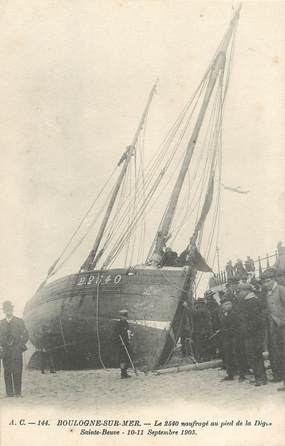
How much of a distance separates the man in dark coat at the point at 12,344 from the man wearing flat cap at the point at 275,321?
174 inches

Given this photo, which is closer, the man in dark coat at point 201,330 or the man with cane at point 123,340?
the man with cane at point 123,340

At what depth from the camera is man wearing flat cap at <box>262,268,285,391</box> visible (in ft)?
27.1

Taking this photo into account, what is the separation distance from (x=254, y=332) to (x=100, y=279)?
5.93 meters

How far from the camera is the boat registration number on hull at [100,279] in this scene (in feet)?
44.0

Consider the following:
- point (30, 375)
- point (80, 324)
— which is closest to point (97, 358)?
point (80, 324)

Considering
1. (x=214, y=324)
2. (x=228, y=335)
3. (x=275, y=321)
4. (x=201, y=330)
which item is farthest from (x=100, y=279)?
(x=275, y=321)

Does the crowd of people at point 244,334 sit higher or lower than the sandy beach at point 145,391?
higher

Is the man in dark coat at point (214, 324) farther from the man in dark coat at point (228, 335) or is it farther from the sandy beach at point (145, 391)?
the man in dark coat at point (228, 335)

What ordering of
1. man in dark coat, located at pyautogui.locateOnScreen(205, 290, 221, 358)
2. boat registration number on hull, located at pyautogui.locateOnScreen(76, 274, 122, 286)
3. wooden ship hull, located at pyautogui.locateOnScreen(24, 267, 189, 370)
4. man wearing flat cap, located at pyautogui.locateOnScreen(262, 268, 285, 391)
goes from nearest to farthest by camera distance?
man wearing flat cap, located at pyautogui.locateOnScreen(262, 268, 285, 391), wooden ship hull, located at pyautogui.locateOnScreen(24, 267, 189, 370), man in dark coat, located at pyautogui.locateOnScreen(205, 290, 221, 358), boat registration number on hull, located at pyautogui.locateOnScreen(76, 274, 122, 286)

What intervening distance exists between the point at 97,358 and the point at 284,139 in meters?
7.68

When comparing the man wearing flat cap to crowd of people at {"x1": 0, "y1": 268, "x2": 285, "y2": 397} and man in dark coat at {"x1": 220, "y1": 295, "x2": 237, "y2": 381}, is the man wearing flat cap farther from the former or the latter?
man in dark coat at {"x1": 220, "y1": 295, "x2": 237, "y2": 381}

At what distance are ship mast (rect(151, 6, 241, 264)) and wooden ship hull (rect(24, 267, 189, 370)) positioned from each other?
1351 mm

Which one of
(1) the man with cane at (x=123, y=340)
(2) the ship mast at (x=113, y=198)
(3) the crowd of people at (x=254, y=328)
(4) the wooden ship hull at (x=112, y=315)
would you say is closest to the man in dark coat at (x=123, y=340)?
(1) the man with cane at (x=123, y=340)

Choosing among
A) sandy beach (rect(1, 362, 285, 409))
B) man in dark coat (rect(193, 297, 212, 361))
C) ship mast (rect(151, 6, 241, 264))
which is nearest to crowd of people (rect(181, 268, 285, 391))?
sandy beach (rect(1, 362, 285, 409))
